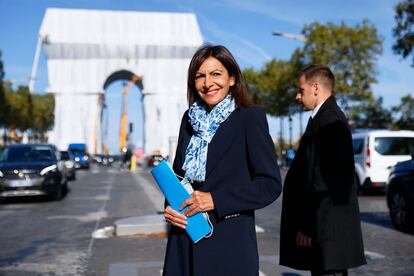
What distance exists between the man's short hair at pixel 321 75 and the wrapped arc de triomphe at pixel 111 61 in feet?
171

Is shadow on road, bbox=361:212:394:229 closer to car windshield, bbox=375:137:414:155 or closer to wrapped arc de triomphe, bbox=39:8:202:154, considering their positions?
car windshield, bbox=375:137:414:155

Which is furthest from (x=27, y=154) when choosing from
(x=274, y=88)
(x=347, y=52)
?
(x=274, y=88)

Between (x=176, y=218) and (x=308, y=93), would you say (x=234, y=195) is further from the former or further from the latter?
(x=308, y=93)

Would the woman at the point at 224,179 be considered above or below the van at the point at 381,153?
above

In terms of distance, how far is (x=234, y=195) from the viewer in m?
2.69

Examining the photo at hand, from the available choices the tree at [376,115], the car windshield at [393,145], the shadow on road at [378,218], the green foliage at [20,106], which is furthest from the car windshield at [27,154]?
the green foliage at [20,106]

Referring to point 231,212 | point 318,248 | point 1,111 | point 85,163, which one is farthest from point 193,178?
point 1,111

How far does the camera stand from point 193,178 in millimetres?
2775

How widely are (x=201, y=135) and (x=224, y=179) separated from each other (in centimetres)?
22

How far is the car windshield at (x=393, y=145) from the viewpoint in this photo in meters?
16.0

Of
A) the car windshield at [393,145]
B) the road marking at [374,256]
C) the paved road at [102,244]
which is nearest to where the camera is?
the paved road at [102,244]

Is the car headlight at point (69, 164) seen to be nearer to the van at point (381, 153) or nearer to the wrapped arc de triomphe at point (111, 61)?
the van at point (381, 153)

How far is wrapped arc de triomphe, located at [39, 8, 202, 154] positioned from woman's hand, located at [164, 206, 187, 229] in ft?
175

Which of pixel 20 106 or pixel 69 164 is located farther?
pixel 20 106
